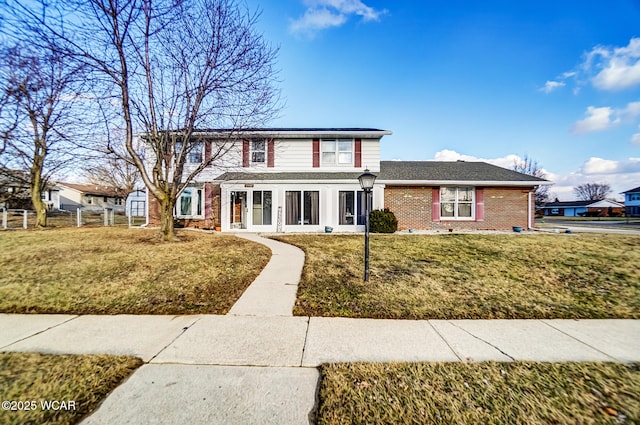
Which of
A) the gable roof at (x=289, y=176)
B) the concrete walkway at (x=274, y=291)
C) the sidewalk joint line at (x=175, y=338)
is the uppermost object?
the gable roof at (x=289, y=176)

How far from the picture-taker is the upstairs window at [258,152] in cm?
1447

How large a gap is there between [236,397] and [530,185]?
17.7 metres

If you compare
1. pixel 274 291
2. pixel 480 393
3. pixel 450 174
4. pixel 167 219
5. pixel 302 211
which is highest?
pixel 450 174

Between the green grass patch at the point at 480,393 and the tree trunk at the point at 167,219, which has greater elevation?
the tree trunk at the point at 167,219

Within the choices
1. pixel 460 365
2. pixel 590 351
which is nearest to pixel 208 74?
pixel 460 365

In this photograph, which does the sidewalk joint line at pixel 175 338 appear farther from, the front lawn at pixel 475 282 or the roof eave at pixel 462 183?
the roof eave at pixel 462 183

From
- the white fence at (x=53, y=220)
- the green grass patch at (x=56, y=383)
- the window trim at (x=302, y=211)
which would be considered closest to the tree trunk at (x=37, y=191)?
the white fence at (x=53, y=220)

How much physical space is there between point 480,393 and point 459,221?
44.7 feet

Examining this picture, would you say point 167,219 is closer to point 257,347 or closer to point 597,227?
point 257,347

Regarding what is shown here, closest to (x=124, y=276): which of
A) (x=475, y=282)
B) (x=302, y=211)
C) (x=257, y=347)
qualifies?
(x=257, y=347)

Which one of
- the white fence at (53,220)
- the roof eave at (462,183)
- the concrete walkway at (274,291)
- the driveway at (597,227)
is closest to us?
the concrete walkway at (274,291)

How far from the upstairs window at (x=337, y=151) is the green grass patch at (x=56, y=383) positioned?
1303 centimetres

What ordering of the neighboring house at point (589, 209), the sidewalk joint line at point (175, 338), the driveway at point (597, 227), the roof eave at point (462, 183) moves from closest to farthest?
the sidewalk joint line at point (175, 338) < the roof eave at point (462, 183) < the driveway at point (597, 227) < the neighboring house at point (589, 209)

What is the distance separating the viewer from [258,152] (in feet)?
47.6
